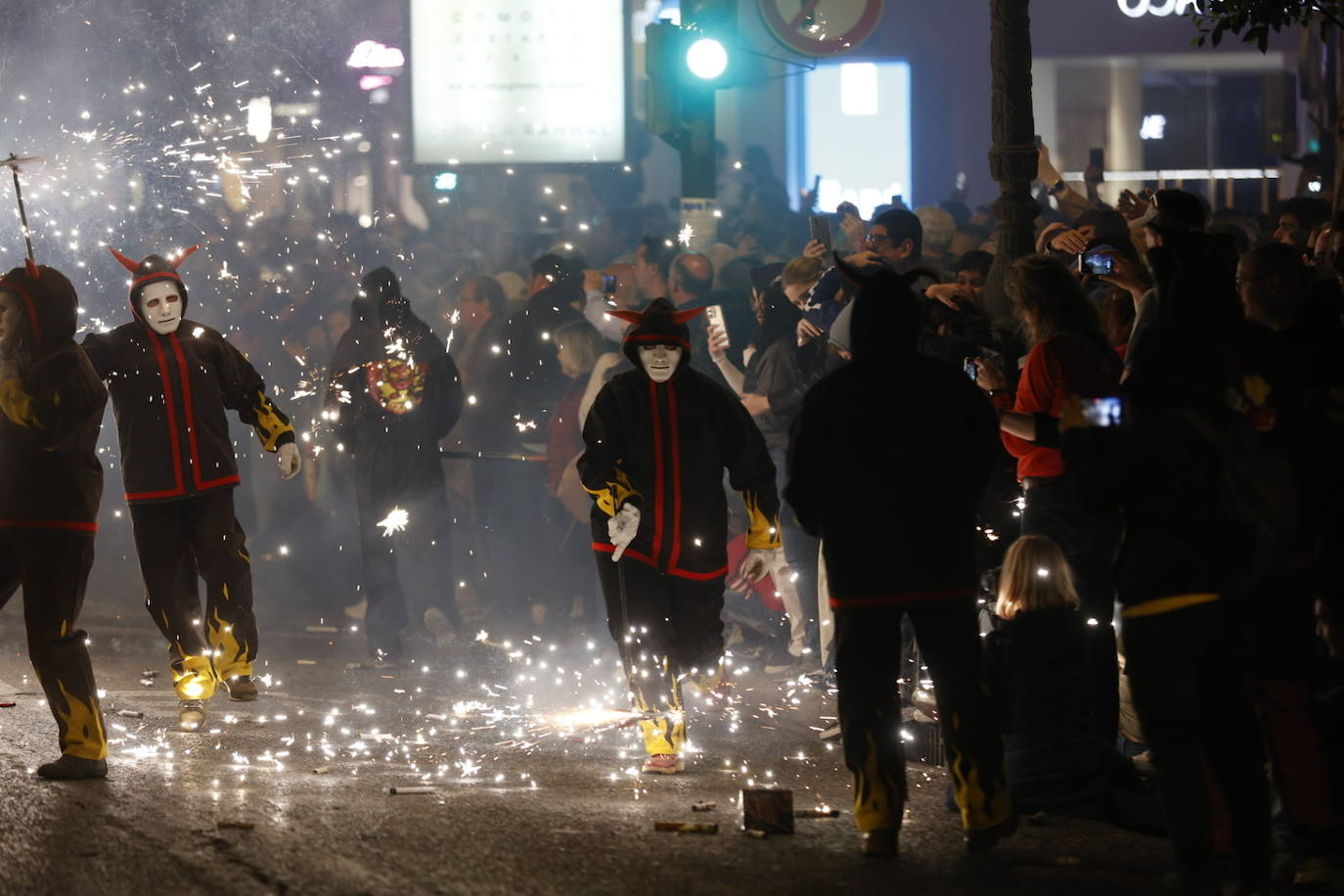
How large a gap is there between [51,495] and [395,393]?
4.14 m

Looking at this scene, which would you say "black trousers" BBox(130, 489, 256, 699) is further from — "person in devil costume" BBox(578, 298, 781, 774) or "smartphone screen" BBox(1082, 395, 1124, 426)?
"smartphone screen" BBox(1082, 395, 1124, 426)

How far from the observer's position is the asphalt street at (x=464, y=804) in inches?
226

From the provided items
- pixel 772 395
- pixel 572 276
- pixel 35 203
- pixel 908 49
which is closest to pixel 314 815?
pixel 772 395

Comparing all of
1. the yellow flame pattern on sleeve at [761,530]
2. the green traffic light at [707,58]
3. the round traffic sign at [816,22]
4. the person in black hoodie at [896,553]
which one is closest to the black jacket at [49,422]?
the yellow flame pattern on sleeve at [761,530]

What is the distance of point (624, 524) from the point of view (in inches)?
308

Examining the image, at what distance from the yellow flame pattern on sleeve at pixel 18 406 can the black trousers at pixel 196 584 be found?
5.06ft

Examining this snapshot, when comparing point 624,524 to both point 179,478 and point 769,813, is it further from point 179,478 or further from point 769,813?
point 179,478

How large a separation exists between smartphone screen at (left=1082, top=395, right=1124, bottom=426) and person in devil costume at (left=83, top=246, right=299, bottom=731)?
488 centimetres

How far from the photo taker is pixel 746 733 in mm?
8602

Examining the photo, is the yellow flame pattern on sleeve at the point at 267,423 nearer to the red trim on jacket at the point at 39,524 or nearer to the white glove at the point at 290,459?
the white glove at the point at 290,459

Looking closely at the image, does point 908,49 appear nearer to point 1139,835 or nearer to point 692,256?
point 692,256

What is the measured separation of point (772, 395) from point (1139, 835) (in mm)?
4268

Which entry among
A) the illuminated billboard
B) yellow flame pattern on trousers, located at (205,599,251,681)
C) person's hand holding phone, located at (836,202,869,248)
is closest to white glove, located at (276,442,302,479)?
yellow flame pattern on trousers, located at (205,599,251,681)

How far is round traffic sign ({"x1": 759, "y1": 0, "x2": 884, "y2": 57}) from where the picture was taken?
59.9ft
